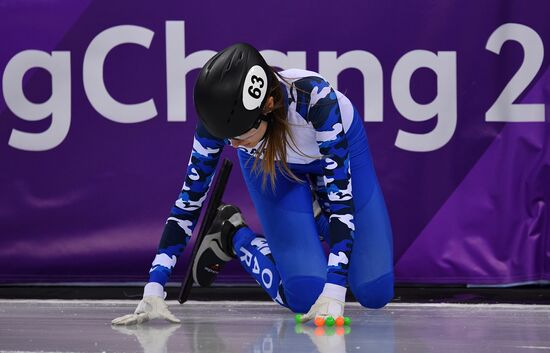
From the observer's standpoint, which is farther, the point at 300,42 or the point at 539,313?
the point at 300,42

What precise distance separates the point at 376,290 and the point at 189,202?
77cm

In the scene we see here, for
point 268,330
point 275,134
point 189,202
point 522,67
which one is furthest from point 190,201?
point 522,67

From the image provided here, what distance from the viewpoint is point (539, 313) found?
3.95 metres

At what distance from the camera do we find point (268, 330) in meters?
3.49

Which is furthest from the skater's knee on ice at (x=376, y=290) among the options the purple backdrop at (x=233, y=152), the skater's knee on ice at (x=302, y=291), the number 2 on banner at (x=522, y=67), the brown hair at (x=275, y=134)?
the number 2 on banner at (x=522, y=67)

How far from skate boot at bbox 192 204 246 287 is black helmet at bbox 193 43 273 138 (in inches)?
33.3

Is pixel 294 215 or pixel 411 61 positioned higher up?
pixel 411 61

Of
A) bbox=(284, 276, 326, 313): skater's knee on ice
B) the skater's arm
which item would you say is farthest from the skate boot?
the skater's arm

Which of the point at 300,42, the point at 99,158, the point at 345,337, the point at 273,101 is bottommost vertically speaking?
the point at 345,337

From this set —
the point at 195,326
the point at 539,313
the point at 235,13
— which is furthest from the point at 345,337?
the point at 235,13

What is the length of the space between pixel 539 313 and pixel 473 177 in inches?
43.8

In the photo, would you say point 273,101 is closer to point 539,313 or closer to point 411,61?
point 539,313

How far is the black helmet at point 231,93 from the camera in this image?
3195 millimetres

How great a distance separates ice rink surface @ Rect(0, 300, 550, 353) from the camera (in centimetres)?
307
